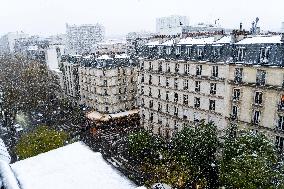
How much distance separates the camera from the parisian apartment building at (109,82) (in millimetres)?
65562

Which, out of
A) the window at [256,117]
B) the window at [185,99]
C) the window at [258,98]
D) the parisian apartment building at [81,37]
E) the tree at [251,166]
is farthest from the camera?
the parisian apartment building at [81,37]

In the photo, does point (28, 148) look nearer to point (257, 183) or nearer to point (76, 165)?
point (76, 165)

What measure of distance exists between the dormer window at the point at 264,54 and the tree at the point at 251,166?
9.96 metres

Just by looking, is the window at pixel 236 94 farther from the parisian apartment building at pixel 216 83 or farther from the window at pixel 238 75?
the window at pixel 238 75

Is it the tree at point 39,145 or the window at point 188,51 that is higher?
the window at point 188,51

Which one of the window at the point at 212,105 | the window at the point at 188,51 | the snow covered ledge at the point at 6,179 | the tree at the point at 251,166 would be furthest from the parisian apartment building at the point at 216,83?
the snow covered ledge at the point at 6,179

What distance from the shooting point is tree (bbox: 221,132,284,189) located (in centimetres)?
2841

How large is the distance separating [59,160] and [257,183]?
1847cm

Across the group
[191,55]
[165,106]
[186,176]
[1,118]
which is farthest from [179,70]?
[1,118]

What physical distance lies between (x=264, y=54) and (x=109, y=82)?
35.4 metres

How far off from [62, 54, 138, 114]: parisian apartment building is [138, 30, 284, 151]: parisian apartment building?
986 cm

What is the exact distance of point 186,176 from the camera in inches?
1329

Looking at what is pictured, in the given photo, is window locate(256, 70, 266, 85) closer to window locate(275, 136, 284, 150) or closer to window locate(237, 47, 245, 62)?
window locate(237, 47, 245, 62)

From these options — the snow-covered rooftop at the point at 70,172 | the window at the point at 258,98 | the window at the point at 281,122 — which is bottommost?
the window at the point at 281,122
